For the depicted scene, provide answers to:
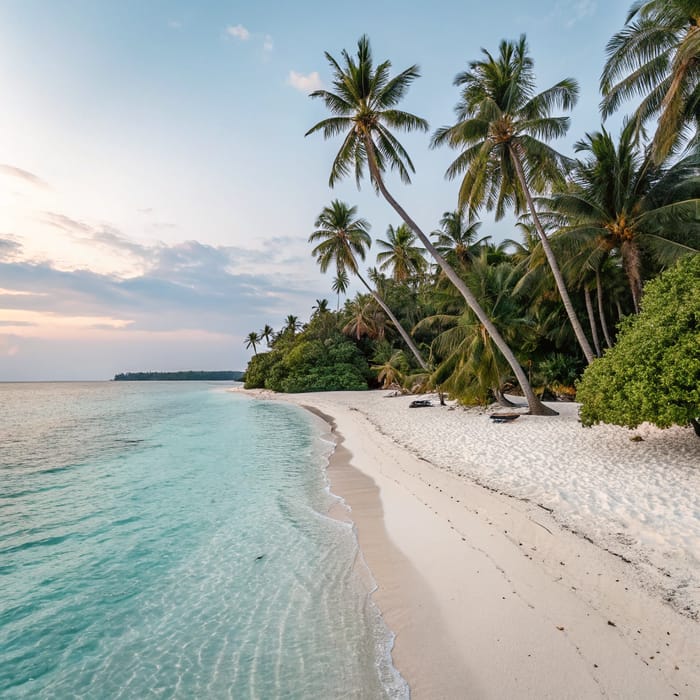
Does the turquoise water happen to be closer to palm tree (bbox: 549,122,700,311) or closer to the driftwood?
the driftwood

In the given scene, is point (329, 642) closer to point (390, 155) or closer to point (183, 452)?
point (183, 452)

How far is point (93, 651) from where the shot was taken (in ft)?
10.6

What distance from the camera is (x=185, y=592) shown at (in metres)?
4.09

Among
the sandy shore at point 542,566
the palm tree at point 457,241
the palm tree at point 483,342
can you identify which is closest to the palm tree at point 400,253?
the palm tree at point 457,241

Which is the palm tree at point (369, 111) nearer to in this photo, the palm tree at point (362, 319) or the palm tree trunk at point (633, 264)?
the palm tree trunk at point (633, 264)

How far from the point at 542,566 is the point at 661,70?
44.8ft

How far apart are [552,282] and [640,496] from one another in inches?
540

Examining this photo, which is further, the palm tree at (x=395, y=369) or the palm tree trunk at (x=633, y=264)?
the palm tree at (x=395, y=369)

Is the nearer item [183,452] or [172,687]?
[172,687]

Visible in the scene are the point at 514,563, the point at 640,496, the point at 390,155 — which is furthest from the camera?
the point at 390,155

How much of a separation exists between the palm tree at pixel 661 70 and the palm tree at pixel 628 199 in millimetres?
1363

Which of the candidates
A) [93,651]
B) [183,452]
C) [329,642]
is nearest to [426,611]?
[329,642]

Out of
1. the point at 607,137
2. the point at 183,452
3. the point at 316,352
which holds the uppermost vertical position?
the point at 607,137

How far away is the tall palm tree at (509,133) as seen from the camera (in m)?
12.2
